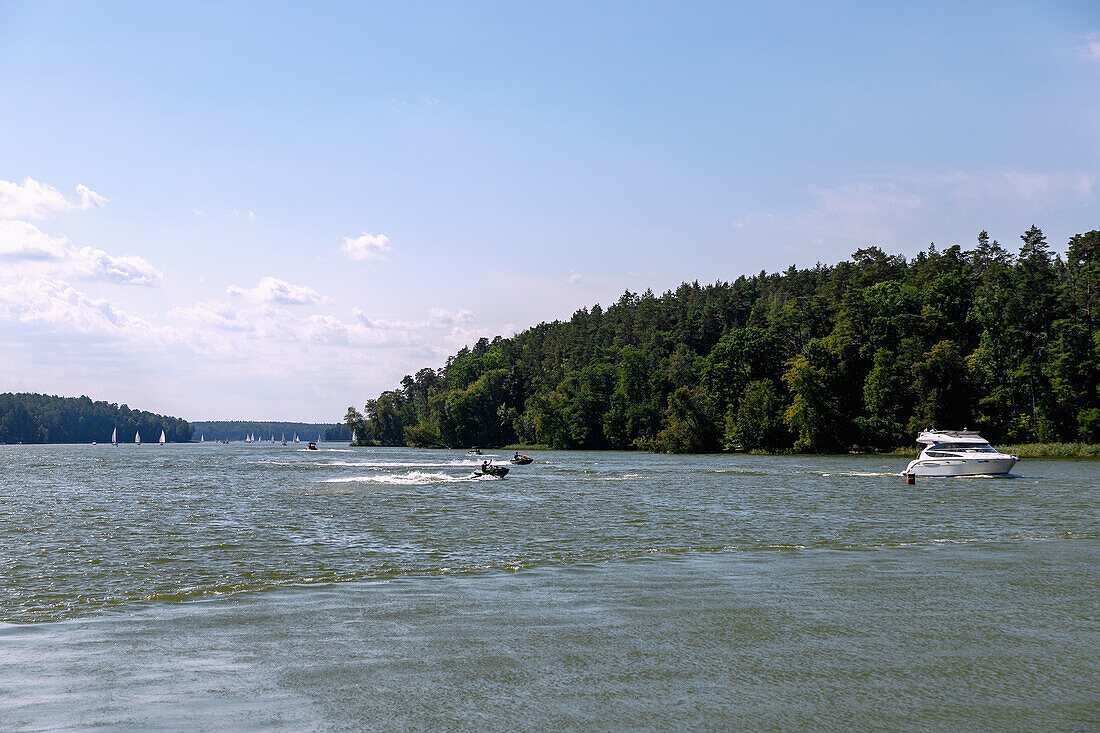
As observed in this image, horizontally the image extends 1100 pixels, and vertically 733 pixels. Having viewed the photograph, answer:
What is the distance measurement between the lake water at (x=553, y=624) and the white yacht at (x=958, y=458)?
36.6 m

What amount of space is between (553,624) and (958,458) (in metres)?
66.1

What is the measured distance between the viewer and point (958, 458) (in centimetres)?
7262

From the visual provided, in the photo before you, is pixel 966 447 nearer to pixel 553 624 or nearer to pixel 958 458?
pixel 958 458

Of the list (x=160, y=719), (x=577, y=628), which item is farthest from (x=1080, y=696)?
Answer: (x=160, y=719)

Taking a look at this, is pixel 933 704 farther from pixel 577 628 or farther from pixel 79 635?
pixel 79 635

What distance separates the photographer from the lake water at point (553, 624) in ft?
38.5

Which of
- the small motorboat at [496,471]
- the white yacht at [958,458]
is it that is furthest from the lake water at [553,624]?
the small motorboat at [496,471]

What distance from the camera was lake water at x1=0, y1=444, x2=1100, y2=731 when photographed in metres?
11.8

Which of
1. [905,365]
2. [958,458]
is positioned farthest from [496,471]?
[905,365]

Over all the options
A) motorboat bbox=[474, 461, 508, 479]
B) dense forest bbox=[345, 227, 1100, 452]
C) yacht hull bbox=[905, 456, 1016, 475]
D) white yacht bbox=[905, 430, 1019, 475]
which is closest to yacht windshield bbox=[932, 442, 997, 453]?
white yacht bbox=[905, 430, 1019, 475]

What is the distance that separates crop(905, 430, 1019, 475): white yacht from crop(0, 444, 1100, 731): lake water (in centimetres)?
3665

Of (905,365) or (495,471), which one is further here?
(905,365)

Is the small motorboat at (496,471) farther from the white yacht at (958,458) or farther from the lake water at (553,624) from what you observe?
the lake water at (553,624)

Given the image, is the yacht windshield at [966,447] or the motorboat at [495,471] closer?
the yacht windshield at [966,447]
